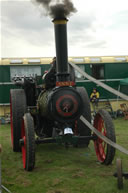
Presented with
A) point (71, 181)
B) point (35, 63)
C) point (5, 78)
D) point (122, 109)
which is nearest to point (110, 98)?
point (122, 109)

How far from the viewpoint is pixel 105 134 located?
13.7 ft

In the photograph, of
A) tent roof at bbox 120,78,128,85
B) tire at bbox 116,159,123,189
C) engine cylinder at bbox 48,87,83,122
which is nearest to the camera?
tire at bbox 116,159,123,189

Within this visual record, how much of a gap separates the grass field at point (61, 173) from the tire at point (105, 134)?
139 mm

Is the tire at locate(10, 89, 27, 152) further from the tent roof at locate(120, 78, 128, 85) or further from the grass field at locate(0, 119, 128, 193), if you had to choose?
the tent roof at locate(120, 78, 128, 85)

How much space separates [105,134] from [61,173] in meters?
0.94

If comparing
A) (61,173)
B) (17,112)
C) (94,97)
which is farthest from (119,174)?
(94,97)

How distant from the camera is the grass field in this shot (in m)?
3.29

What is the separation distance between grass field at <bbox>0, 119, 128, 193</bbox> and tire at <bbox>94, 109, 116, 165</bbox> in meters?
0.14

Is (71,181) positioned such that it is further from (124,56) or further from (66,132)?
(124,56)

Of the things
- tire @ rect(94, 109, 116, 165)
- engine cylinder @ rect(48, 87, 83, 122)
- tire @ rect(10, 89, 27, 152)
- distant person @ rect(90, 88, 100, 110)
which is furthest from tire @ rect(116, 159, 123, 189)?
distant person @ rect(90, 88, 100, 110)

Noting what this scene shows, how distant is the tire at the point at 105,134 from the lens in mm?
3973

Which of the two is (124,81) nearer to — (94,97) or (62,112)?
(94,97)

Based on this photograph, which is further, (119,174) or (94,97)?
(94,97)

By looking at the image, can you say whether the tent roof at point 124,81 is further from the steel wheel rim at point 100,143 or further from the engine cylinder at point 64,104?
the engine cylinder at point 64,104
